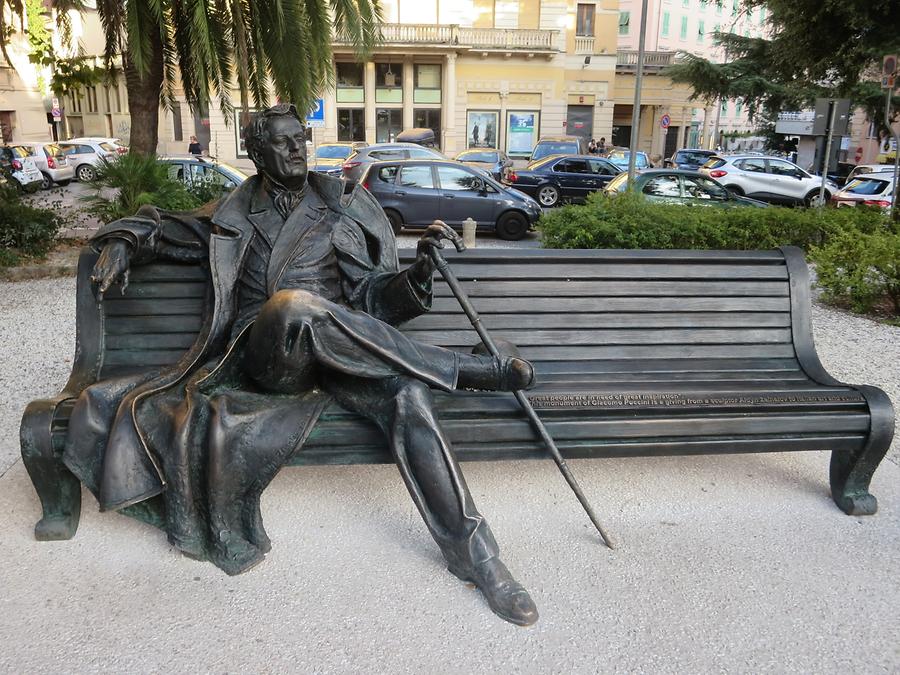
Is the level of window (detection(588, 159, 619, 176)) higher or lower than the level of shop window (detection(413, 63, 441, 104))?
lower

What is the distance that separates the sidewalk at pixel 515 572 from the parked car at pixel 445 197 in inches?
387

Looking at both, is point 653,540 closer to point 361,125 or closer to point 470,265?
point 470,265

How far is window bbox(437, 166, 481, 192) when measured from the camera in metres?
13.7

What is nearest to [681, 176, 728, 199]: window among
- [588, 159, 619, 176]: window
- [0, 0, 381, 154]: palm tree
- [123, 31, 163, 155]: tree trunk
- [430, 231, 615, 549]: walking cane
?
[588, 159, 619, 176]: window

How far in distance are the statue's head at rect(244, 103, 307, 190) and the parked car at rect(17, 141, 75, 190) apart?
874 inches

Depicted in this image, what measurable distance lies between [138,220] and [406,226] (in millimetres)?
10381

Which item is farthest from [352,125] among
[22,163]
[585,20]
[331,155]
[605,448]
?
[605,448]

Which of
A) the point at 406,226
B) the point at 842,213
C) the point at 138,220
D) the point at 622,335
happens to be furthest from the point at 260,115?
the point at 406,226

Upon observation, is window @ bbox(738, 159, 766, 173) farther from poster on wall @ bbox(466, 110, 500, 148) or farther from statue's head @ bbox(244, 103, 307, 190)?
poster on wall @ bbox(466, 110, 500, 148)

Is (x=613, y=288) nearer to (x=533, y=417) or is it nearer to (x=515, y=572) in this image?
(x=533, y=417)

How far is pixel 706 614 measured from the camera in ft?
9.37

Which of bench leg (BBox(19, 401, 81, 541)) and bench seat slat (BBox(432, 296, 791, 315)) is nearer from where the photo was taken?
bench leg (BBox(19, 401, 81, 541))

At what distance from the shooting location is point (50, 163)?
23.8m

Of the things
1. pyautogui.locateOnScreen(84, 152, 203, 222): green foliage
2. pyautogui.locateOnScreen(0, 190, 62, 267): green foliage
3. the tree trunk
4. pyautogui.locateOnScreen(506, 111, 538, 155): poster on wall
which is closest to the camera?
pyautogui.locateOnScreen(84, 152, 203, 222): green foliage
